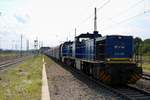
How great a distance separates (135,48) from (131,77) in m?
1.85

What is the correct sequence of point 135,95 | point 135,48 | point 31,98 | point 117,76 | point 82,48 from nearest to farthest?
point 31,98 < point 135,95 < point 117,76 < point 135,48 < point 82,48

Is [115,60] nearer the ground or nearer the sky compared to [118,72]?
nearer the sky

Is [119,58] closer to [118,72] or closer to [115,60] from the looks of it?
[115,60]

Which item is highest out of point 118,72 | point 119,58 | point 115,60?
point 119,58

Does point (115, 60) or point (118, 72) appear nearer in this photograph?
point (118, 72)

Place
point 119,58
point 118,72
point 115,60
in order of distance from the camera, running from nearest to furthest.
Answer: point 118,72 → point 115,60 → point 119,58

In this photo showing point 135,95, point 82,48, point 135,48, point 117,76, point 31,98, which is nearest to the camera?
point 31,98

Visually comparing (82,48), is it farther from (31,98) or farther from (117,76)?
(31,98)

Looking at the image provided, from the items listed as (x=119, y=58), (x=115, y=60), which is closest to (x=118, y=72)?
(x=115, y=60)

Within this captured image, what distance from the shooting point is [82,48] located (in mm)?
22859

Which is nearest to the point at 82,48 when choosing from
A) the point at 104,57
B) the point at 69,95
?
the point at 104,57

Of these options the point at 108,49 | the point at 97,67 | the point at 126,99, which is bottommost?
the point at 126,99

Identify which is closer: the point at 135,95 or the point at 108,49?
the point at 135,95

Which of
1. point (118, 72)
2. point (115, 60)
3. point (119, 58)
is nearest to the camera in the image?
point (118, 72)
